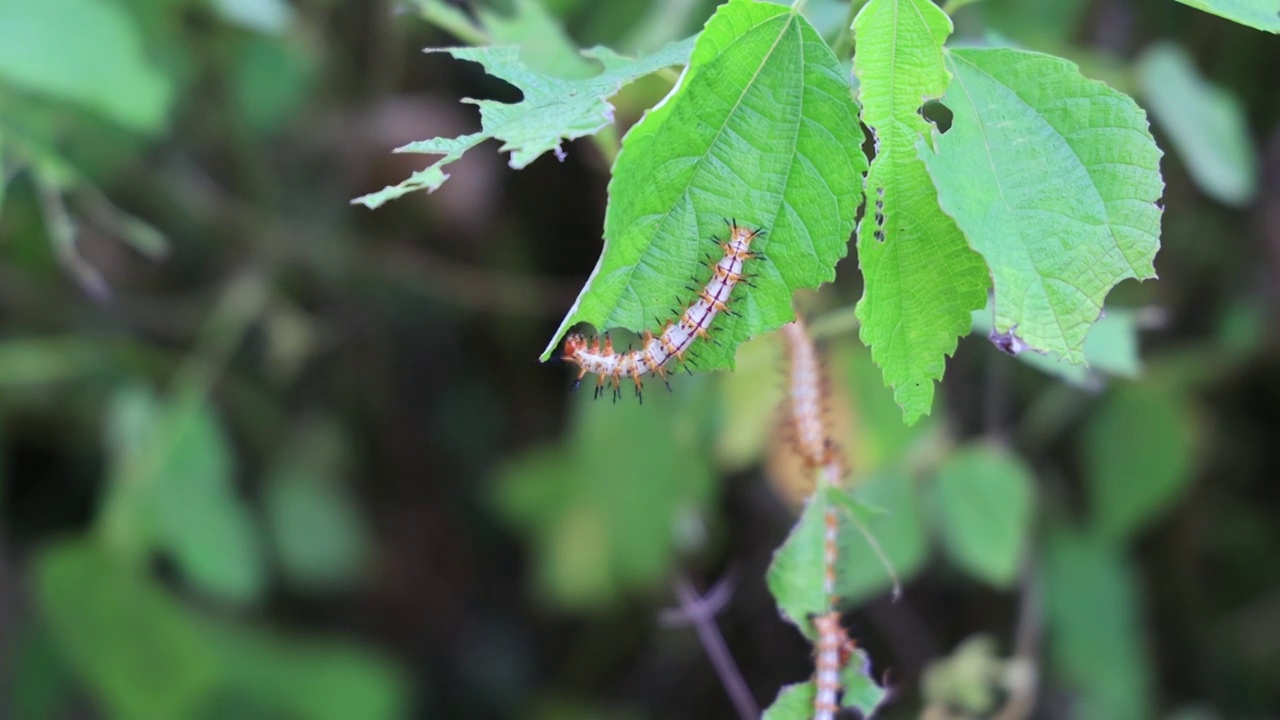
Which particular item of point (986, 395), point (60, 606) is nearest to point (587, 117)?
point (986, 395)

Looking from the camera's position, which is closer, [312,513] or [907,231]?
[907,231]

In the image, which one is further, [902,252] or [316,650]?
[316,650]

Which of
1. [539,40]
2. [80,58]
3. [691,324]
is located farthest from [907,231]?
[80,58]

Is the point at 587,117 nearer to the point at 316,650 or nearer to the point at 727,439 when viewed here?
the point at 727,439

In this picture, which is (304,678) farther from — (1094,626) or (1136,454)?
(1136,454)

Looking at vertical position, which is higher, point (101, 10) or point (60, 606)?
point (101, 10)

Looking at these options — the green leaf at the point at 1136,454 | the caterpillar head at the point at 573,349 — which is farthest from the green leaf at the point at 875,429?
the caterpillar head at the point at 573,349

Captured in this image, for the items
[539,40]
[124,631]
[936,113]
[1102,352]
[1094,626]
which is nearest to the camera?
[539,40]

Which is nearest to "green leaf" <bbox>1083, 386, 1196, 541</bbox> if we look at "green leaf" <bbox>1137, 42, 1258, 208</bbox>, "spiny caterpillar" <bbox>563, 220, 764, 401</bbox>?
"green leaf" <bbox>1137, 42, 1258, 208</bbox>
